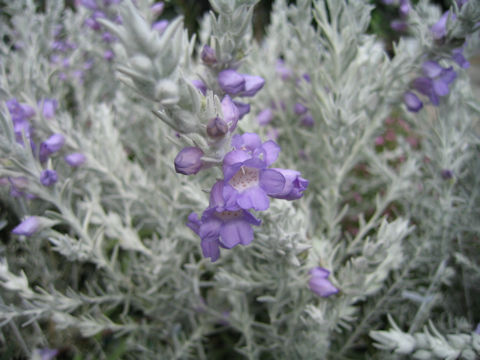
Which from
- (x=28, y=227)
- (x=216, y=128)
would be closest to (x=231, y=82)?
(x=216, y=128)

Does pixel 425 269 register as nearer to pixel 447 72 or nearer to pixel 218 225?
pixel 447 72

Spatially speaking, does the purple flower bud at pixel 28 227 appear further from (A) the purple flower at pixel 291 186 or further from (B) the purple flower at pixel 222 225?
(A) the purple flower at pixel 291 186

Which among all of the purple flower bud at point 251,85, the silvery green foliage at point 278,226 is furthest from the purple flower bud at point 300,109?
the purple flower bud at point 251,85

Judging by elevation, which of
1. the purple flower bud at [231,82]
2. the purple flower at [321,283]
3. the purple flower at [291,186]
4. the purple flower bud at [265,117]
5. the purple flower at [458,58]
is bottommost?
the purple flower at [321,283]

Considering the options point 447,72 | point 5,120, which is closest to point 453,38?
point 447,72

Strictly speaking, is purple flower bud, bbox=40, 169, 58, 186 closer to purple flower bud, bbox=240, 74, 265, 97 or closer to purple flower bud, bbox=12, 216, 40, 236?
purple flower bud, bbox=12, 216, 40, 236


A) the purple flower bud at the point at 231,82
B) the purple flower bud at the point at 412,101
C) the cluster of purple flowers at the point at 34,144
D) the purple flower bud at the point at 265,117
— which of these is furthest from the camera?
the purple flower bud at the point at 265,117

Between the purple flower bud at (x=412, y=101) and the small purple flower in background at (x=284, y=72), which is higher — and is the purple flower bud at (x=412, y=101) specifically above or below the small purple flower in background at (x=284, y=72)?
below
